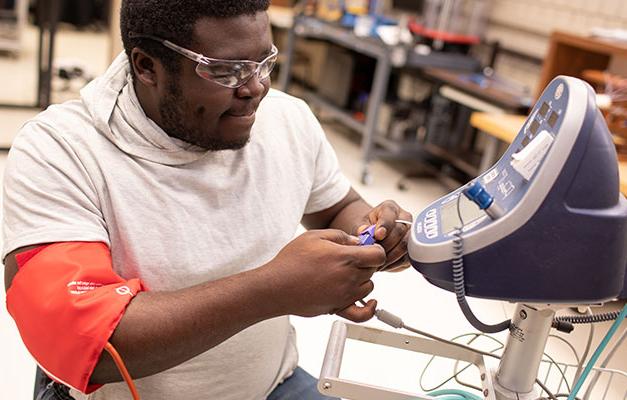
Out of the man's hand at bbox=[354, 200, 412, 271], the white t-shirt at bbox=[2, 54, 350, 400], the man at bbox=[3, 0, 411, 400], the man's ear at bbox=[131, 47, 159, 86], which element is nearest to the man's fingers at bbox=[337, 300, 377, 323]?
the man at bbox=[3, 0, 411, 400]

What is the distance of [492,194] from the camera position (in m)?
0.83

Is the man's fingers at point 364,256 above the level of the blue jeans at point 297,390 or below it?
above

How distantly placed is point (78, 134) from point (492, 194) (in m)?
0.60

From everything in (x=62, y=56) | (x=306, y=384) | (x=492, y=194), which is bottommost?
(x=62, y=56)

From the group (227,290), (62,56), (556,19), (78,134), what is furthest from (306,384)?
(62,56)

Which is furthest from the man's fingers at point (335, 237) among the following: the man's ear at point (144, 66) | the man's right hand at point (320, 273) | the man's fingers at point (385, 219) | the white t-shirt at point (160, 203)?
the man's ear at point (144, 66)

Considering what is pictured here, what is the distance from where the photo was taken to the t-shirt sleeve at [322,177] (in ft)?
4.30

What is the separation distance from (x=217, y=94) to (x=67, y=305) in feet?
1.22

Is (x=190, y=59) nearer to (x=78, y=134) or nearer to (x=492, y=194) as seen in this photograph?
(x=78, y=134)

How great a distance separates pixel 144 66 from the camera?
104 cm

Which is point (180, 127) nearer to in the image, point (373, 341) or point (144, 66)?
point (144, 66)

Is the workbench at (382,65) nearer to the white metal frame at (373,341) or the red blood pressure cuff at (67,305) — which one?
the white metal frame at (373,341)

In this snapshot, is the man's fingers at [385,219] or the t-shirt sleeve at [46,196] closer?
the t-shirt sleeve at [46,196]

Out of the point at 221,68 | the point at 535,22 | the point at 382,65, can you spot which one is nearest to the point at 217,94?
the point at 221,68
